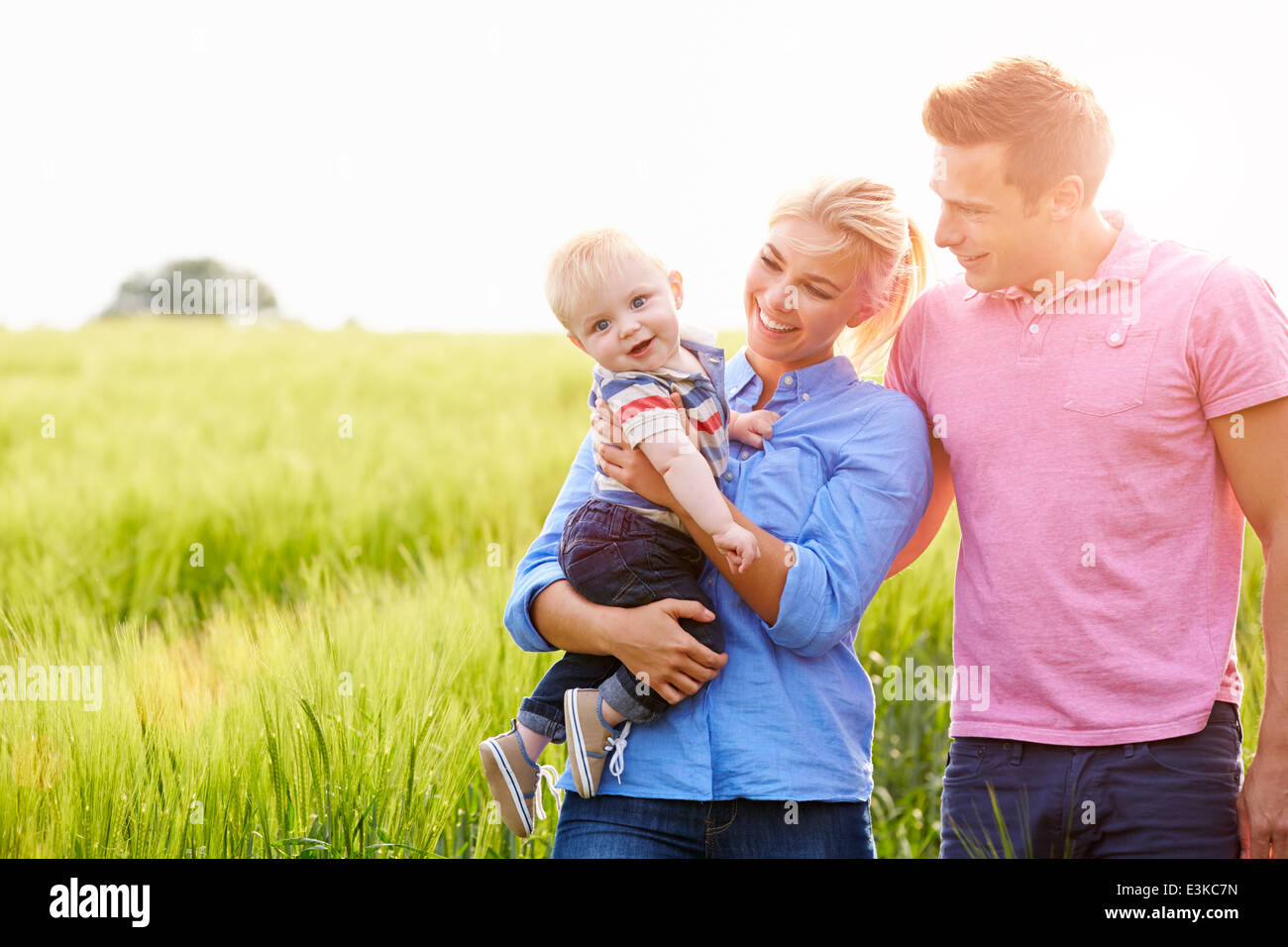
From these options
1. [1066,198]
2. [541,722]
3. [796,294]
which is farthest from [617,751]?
[1066,198]

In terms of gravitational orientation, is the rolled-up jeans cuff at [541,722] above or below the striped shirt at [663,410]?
below

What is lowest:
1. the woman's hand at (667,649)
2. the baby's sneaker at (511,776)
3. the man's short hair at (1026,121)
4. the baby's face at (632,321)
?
the baby's sneaker at (511,776)

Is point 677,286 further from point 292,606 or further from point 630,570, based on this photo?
point 292,606

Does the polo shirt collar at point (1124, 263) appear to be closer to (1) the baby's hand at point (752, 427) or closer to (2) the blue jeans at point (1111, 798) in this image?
(1) the baby's hand at point (752, 427)

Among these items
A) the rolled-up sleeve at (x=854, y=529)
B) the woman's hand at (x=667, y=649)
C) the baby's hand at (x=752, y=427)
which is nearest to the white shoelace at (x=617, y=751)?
the woman's hand at (x=667, y=649)

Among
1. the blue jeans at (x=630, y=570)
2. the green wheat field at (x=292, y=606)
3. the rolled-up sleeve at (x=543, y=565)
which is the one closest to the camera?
the blue jeans at (x=630, y=570)

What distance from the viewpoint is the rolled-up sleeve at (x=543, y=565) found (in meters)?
1.81

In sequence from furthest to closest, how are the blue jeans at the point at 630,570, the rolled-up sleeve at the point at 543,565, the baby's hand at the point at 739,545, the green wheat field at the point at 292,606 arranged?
the green wheat field at the point at 292,606
the rolled-up sleeve at the point at 543,565
the blue jeans at the point at 630,570
the baby's hand at the point at 739,545

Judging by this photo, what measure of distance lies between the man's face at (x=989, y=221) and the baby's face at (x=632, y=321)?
460 mm

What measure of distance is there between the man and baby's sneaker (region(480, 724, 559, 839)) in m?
0.68

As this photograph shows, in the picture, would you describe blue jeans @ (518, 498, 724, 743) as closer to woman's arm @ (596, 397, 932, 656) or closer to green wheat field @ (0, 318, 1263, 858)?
woman's arm @ (596, 397, 932, 656)

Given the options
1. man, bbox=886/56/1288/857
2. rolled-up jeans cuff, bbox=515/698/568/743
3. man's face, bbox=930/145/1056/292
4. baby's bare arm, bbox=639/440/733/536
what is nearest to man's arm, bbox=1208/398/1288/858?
man, bbox=886/56/1288/857

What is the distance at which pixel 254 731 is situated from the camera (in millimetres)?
2041
